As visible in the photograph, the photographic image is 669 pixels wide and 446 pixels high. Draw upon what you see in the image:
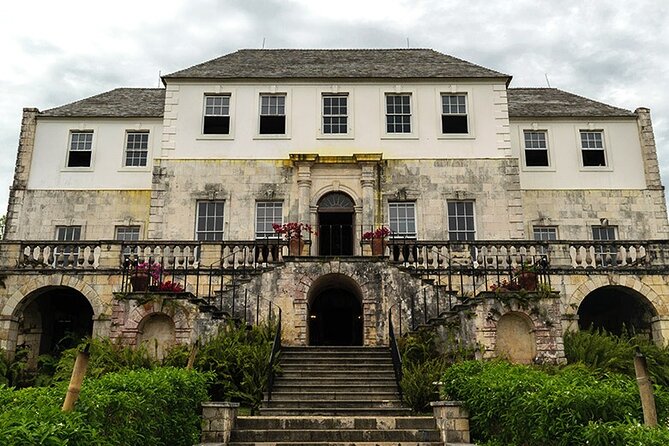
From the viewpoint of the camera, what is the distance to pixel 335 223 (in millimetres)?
22453

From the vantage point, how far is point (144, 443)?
7.79 m

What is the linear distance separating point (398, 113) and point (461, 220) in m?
4.63

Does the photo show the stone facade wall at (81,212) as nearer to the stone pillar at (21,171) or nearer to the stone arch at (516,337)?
the stone pillar at (21,171)

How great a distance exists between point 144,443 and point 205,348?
19.3 feet

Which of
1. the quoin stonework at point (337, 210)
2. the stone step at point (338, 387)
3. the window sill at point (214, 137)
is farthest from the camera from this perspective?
the window sill at point (214, 137)

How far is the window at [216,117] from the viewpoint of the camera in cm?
2322

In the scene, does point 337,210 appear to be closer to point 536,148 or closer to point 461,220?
point 461,220

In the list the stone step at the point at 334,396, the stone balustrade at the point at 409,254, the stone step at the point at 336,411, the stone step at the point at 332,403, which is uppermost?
the stone balustrade at the point at 409,254

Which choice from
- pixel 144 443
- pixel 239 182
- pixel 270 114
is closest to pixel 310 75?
pixel 270 114

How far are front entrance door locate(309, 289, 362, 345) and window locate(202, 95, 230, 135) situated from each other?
749 cm

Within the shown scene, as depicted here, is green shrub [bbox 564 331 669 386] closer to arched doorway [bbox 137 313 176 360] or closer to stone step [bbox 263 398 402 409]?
stone step [bbox 263 398 402 409]

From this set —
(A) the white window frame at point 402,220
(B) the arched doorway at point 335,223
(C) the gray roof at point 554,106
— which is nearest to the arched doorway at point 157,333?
(B) the arched doorway at point 335,223

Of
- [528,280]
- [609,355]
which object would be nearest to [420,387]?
[528,280]

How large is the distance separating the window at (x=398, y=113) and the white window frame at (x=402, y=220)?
282 cm
